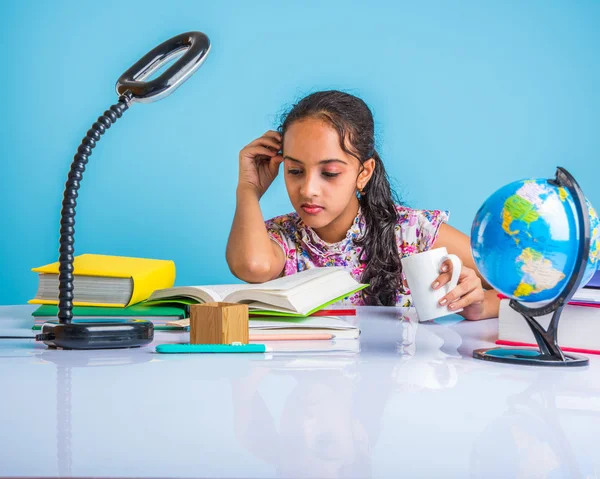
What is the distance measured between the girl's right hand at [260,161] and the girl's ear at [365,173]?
246 mm

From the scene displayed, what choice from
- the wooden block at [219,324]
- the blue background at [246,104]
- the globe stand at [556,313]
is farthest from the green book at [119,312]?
the blue background at [246,104]

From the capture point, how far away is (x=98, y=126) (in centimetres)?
101

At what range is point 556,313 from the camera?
858 millimetres

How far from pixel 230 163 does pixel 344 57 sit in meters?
0.75

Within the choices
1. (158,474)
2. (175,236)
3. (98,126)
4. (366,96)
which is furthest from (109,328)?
(366,96)

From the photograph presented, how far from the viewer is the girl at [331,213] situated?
190cm

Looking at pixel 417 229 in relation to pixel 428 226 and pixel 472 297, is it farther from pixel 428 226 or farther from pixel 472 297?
pixel 472 297

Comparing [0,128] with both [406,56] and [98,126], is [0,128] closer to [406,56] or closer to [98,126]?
[406,56]

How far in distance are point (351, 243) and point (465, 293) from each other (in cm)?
96

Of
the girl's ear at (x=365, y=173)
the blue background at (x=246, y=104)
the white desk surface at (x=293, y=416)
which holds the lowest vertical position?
the white desk surface at (x=293, y=416)

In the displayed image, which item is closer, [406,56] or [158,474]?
[158,474]

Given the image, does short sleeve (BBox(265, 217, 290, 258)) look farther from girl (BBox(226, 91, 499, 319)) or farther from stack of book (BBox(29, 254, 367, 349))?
stack of book (BBox(29, 254, 367, 349))

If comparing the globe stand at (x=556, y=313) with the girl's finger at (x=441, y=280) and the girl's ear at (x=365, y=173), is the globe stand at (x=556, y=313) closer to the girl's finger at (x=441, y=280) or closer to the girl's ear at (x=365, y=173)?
the girl's finger at (x=441, y=280)

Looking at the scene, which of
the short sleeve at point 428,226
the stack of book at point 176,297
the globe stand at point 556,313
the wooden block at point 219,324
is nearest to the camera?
the globe stand at point 556,313
